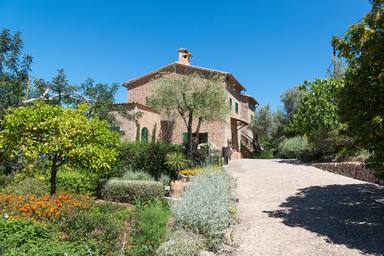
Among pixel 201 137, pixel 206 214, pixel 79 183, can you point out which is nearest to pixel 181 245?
pixel 206 214

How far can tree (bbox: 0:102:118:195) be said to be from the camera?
812cm

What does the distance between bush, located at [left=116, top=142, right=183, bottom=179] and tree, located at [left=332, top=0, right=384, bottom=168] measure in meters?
9.29

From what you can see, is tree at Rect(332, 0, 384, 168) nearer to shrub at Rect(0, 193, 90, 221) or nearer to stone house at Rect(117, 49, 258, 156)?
shrub at Rect(0, 193, 90, 221)

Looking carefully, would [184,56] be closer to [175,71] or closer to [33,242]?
[175,71]

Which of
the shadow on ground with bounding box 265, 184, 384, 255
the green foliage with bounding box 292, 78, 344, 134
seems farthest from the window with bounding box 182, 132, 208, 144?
the shadow on ground with bounding box 265, 184, 384, 255

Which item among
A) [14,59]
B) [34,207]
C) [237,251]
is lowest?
[237,251]

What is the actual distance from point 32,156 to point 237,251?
230 inches

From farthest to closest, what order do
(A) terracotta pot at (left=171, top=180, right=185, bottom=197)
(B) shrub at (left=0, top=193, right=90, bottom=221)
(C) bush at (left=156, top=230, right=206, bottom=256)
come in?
(A) terracotta pot at (left=171, top=180, right=185, bottom=197) → (B) shrub at (left=0, top=193, right=90, bottom=221) → (C) bush at (left=156, top=230, right=206, bottom=256)

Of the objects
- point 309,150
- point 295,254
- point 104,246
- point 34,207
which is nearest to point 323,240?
point 295,254

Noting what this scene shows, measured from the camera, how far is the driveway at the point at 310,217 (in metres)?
6.03

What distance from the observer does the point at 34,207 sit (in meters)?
6.81

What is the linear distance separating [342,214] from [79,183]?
28.9 ft

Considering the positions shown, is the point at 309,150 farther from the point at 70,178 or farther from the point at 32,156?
the point at 32,156

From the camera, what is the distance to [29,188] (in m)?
10.2
